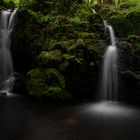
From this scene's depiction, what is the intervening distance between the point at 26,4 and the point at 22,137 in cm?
964

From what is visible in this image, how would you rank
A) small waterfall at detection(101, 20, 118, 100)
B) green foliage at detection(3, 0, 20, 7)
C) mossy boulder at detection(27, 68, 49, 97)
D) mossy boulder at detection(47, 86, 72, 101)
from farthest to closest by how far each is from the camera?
green foliage at detection(3, 0, 20, 7) → small waterfall at detection(101, 20, 118, 100) → mossy boulder at detection(27, 68, 49, 97) → mossy boulder at detection(47, 86, 72, 101)

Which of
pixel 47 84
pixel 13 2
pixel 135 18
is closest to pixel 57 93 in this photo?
pixel 47 84

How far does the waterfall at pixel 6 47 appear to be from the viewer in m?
11.2

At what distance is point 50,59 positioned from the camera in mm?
9648

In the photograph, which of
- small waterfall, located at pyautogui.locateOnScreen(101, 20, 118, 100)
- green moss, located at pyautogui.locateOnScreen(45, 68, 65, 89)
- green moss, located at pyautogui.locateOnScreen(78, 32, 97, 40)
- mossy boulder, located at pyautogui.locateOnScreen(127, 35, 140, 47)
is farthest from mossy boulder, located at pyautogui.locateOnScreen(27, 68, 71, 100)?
mossy boulder, located at pyautogui.locateOnScreen(127, 35, 140, 47)

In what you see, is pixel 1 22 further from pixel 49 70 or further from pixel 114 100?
pixel 114 100

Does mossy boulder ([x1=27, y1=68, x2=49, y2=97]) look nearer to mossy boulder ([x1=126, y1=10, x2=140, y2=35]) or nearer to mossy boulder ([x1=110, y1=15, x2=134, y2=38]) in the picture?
mossy boulder ([x1=110, y1=15, x2=134, y2=38])

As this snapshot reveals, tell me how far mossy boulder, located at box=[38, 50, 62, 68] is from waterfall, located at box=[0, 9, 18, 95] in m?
1.74

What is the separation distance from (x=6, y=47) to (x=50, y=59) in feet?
10.8

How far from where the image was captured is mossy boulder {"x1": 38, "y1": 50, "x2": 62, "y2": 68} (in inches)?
379

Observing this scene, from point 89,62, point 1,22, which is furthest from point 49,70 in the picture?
point 1,22

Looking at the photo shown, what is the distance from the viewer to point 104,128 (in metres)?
6.67

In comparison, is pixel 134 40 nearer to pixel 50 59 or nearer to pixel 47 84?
pixel 50 59

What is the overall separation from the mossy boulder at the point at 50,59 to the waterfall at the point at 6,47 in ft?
5.72
